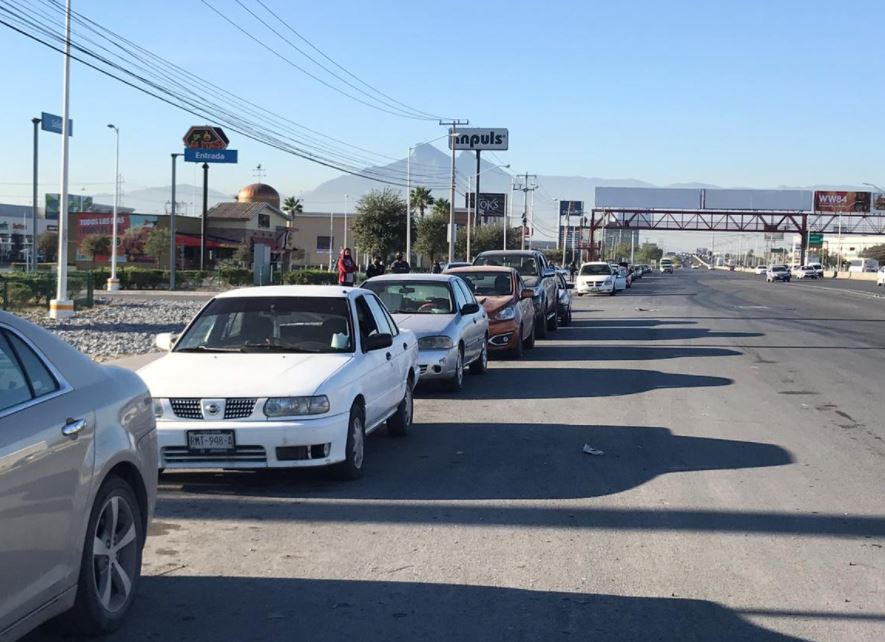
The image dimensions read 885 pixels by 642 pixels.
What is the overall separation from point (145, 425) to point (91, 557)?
90 centimetres

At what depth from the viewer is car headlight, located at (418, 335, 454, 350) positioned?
44.2 feet

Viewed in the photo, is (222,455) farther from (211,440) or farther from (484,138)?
(484,138)

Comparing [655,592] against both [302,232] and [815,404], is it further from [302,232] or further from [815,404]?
[302,232]

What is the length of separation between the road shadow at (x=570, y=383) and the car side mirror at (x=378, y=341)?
4.34 metres

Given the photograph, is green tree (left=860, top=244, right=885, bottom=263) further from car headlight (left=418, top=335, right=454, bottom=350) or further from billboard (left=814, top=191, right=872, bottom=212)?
car headlight (left=418, top=335, right=454, bottom=350)

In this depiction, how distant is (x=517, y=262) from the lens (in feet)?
79.5

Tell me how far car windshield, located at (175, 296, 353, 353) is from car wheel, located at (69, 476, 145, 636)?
397 centimetres

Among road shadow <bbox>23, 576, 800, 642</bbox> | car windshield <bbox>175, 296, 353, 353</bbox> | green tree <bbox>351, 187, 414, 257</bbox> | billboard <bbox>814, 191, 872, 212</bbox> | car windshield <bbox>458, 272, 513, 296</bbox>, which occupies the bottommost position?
road shadow <bbox>23, 576, 800, 642</bbox>

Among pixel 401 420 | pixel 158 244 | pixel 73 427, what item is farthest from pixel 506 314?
pixel 158 244

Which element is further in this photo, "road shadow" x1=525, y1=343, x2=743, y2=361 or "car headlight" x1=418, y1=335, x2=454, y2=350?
"road shadow" x1=525, y1=343, x2=743, y2=361

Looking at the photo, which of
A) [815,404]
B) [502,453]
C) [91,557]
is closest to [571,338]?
[815,404]

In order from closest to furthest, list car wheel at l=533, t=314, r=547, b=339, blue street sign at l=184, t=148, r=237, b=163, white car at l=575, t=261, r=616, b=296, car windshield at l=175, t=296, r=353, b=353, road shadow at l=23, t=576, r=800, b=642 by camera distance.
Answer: road shadow at l=23, t=576, r=800, b=642, car windshield at l=175, t=296, r=353, b=353, car wheel at l=533, t=314, r=547, b=339, blue street sign at l=184, t=148, r=237, b=163, white car at l=575, t=261, r=616, b=296

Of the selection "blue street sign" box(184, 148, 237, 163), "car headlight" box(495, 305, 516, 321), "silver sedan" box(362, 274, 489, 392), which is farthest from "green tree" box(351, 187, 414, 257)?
"silver sedan" box(362, 274, 489, 392)

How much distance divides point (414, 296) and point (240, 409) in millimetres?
7292
